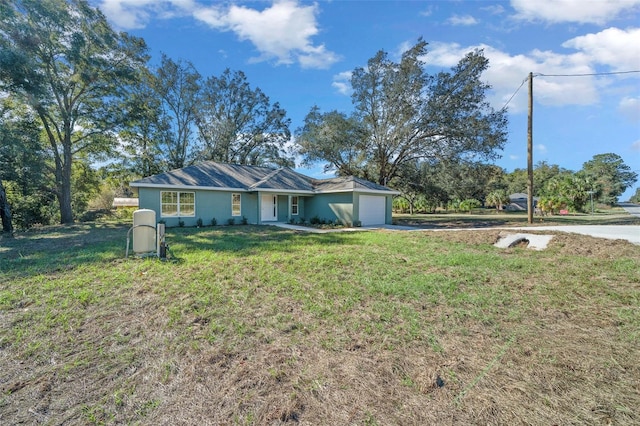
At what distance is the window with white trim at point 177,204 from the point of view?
47.1 ft

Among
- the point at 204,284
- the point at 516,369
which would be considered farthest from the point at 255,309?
the point at 516,369

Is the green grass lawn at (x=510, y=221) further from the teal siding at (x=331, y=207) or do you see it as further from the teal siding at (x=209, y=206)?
the teal siding at (x=209, y=206)

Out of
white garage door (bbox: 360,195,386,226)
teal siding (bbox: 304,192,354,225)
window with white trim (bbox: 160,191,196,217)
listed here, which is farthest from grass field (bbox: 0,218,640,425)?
white garage door (bbox: 360,195,386,226)

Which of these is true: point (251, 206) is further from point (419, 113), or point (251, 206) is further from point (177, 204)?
point (419, 113)

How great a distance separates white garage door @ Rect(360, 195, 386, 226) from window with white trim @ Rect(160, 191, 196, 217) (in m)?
9.11

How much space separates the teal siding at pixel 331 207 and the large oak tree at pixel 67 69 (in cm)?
1388

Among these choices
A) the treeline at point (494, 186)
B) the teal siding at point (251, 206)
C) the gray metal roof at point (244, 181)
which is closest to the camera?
the teal siding at point (251, 206)

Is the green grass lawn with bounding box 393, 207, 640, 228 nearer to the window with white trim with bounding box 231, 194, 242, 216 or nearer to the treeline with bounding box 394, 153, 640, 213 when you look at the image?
the treeline with bounding box 394, 153, 640, 213

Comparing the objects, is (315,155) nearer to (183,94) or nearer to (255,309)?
(183,94)

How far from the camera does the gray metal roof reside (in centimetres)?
1473

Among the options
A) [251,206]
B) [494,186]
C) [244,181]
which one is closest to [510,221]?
[251,206]

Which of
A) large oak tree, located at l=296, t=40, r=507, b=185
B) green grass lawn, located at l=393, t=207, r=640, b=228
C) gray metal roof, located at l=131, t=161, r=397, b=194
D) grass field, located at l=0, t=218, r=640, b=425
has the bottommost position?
grass field, located at l=0, t=218, r=640, b=425

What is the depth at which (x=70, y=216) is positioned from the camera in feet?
58.6

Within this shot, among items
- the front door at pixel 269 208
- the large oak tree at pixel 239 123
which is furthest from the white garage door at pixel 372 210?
the large oak tree at pixel 239 123
